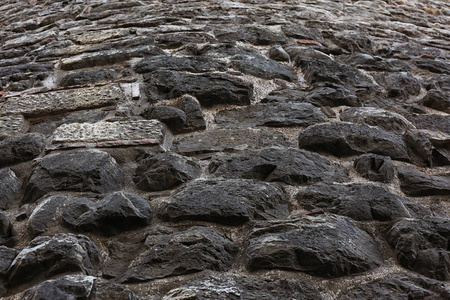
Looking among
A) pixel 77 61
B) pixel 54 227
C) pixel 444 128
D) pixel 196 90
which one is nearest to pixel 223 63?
pixel 196 90

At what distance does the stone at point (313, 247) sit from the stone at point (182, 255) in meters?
0.07

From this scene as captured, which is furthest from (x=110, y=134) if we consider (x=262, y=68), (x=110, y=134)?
(x=262, y=68)

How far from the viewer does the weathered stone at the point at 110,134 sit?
1.73m

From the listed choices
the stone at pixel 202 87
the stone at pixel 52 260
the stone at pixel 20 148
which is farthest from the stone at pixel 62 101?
the stone at pixel 52 260

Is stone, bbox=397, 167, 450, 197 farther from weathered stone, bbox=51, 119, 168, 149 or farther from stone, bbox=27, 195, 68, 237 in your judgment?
stone, bbox=27, 195, 68, 237

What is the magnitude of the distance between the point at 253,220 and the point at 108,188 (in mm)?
483

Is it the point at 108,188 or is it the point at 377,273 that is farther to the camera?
the point at 108,188

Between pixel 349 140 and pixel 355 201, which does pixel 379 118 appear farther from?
pixel 355 201

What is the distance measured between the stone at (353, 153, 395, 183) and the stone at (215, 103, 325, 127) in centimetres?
30

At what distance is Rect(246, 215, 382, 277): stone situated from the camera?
1167mm

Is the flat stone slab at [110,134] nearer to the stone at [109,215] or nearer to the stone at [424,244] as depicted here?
the stone at [109,215]

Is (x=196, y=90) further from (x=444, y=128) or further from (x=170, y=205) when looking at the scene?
(x=444, y=128)

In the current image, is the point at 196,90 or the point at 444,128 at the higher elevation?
the point at 196,90

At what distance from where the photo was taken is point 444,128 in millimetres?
2002
